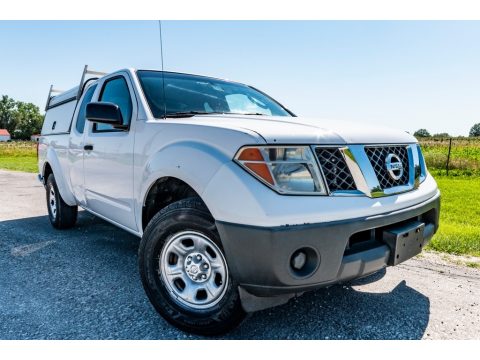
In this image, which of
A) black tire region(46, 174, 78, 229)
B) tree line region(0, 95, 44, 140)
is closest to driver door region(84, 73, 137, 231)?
black tire region(46, 174, 78, 229)

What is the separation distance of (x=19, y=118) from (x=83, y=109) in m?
119

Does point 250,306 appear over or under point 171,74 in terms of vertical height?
under

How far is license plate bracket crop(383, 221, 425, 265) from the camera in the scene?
228 cm

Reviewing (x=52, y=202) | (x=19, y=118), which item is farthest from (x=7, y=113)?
(x=52, y=202)

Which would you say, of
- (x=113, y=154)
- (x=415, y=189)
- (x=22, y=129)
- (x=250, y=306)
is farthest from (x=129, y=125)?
(x=22, y=129)

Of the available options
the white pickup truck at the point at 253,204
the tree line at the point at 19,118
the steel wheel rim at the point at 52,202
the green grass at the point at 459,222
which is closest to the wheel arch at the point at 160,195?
the white pickup truck at the point at 253,204

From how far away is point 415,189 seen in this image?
8.73 ft

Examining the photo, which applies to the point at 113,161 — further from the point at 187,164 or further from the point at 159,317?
the point at 159,317

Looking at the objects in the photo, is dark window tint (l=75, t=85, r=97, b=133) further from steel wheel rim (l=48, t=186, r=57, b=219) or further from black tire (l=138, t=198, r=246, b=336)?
black tire (l=138, t=198, r=246, b=336)

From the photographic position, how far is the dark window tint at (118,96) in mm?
3307

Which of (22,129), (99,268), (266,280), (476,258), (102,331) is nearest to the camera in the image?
(266,280)

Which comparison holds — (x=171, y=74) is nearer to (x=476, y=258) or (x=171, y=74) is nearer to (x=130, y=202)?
(x=130, y=202)

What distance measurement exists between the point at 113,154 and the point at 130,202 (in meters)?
0.50

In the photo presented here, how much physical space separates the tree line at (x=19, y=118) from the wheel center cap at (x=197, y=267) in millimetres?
111319
